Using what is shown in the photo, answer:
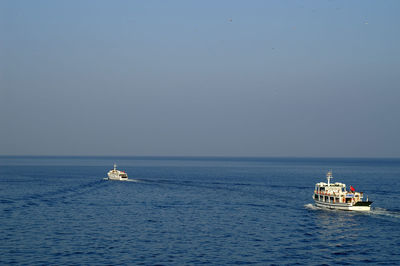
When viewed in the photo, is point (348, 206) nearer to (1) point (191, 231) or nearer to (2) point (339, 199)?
(2) point (339, 199)

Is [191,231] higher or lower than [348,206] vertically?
lower

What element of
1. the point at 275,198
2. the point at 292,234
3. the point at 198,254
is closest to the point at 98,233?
the point at 198,254

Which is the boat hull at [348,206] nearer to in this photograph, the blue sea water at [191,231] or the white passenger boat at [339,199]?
the white passenger boat at [339,199]

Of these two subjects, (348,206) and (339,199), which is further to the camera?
(339,199)

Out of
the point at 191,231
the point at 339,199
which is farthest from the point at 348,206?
the point at 191,231

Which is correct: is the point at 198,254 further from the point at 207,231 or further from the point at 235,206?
the point at 235,206

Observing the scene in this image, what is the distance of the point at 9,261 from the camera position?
180ft

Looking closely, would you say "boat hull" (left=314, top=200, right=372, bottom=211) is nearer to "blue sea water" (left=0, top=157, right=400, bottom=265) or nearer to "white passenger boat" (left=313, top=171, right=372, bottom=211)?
"white passenger boat" (left=313, top=171, right=372, bottom=211)

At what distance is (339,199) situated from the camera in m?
104

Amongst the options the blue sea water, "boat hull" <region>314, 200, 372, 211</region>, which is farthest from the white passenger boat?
the blue sea water

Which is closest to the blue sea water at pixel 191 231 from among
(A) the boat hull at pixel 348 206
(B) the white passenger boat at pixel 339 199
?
(A) the boat hull at pixel 348 206

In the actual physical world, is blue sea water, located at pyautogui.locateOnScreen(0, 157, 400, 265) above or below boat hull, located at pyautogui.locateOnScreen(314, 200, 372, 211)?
below

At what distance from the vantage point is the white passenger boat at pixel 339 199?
3893 inches

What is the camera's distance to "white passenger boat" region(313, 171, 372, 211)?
98875mm
